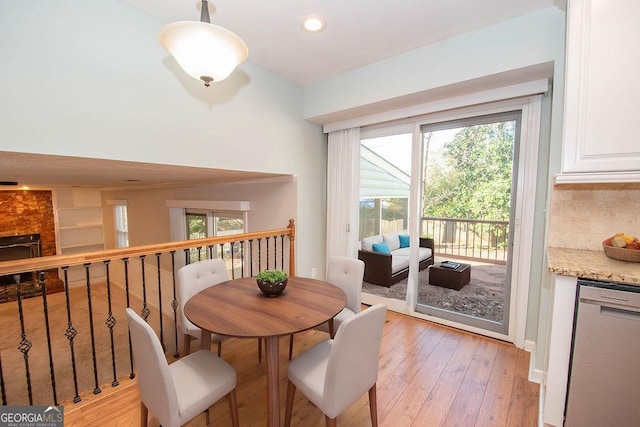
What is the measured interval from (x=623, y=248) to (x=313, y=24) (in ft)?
8.26

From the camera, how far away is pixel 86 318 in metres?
4.11

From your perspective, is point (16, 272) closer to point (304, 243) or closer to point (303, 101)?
point (304, 243)

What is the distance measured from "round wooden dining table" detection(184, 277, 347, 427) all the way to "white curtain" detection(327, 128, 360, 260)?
1.48m

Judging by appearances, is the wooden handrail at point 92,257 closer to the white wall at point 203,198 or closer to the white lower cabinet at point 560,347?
the white wall at point 203,198

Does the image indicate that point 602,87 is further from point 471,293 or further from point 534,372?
point 471,293

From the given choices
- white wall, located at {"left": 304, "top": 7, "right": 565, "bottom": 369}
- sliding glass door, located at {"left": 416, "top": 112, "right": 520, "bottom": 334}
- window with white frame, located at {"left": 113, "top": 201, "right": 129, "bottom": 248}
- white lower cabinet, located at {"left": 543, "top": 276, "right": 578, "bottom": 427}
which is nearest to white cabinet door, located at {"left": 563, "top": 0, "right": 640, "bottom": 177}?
white wall, located at {"left": 304, "top": 7, "right": 565, "bottom": 369}

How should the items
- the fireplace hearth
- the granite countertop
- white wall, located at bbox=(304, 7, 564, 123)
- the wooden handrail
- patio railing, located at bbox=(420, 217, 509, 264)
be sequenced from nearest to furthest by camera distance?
the granite countertop
the wooden handrail
white wall, located at bbox=(304, 7, 564, 123)
patio railing, located at bbox=(420, 217, 509, 264)
the fireplace hearth

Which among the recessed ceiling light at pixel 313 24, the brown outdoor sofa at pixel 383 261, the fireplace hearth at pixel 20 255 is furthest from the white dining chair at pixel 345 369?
the fireplace hearth at pixel 20 255

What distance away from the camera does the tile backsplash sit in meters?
1.76

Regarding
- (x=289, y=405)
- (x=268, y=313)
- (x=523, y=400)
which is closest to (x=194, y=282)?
(x=268, y=313)

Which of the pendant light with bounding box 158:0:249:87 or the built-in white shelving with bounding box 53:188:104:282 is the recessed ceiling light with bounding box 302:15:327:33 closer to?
the pendant light with bounding box 158:0:249:87

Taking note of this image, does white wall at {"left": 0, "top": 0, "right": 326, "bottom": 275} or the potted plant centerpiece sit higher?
white wall at {"left": 0, "top": 0, "right": 326, "bottom": 275}

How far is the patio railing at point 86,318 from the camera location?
1.78m

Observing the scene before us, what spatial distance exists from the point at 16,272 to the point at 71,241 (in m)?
5.21
